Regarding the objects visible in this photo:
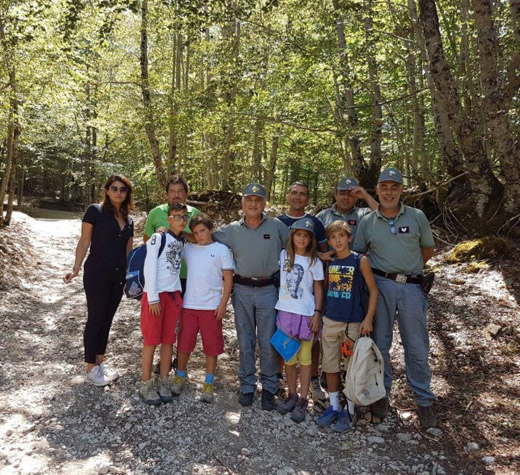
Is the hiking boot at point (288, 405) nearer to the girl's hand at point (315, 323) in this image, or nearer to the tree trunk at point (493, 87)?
the girl's hand at point (315, 323)

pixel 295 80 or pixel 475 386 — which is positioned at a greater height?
pixel 295 80

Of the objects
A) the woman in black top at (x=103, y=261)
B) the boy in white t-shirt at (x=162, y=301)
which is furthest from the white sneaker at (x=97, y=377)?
the boy in white t-shirt at (x=162, y=301)

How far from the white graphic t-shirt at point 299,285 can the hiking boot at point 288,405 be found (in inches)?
34.5

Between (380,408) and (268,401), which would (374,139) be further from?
(268,401)

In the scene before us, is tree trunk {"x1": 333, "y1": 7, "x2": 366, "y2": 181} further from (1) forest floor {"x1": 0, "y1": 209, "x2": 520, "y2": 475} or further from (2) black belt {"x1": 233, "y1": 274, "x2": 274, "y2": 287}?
(2) black belt {"x1": 233, "y1": 274, "x2": 274, "y2": 287}

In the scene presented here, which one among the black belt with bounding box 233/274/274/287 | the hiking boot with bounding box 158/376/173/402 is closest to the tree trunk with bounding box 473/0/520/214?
the black belt with bounding box 233/274/274/287

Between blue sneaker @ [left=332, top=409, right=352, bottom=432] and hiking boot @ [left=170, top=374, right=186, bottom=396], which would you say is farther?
hiking boot @ [left=170, top=374, right=186, bottom=396]

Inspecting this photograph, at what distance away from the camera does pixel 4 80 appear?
10.3m

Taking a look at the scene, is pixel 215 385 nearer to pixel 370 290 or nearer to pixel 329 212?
pixel 370 290

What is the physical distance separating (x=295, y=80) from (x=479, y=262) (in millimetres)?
6402

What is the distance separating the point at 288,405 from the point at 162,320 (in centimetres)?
149

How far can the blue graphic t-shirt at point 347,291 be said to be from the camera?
380 centimetres

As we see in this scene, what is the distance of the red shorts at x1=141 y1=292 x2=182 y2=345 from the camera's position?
3891 mm

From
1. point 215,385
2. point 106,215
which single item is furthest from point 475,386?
point 106,215
